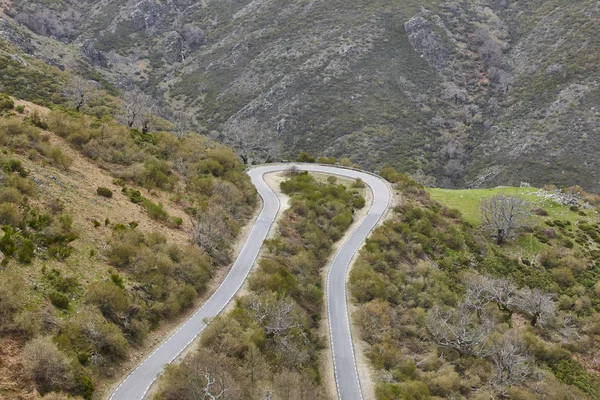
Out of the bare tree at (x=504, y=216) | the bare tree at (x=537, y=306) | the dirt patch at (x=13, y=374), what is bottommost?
the bare tree at (x=537, y=306)

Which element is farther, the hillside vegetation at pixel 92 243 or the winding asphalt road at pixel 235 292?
the winding asphalt road at pixel 235 292

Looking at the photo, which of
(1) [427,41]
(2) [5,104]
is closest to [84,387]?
(2) [5,104]

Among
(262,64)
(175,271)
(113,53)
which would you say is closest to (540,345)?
(175,271)

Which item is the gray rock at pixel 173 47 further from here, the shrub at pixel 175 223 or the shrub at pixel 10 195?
the shrub at pixel 10 195

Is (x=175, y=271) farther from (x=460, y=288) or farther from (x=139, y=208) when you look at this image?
(x=460, y=288)

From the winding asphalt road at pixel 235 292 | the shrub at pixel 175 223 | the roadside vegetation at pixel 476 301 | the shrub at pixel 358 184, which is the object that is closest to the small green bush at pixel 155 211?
the shrub at pixel 175 223

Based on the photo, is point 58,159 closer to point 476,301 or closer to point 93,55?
point 476,301
